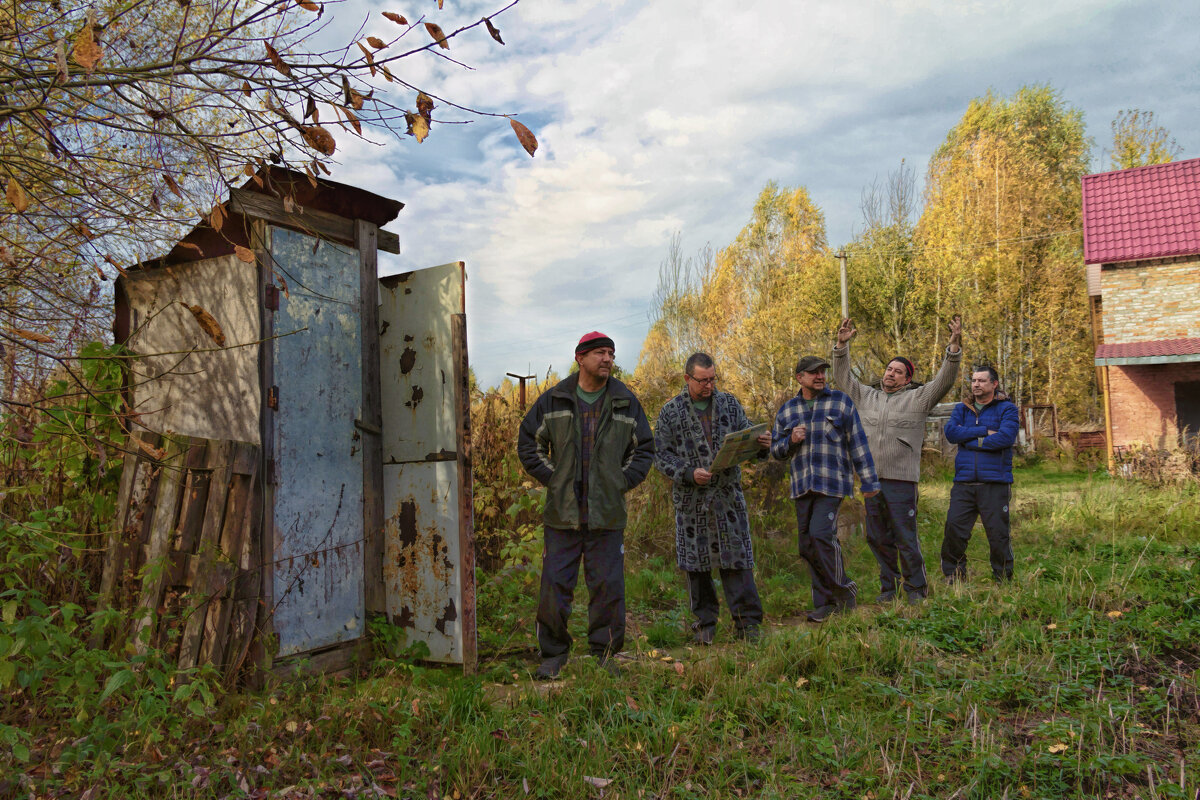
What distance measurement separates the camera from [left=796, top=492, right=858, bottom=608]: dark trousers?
226 inches

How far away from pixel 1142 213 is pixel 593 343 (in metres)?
19.6

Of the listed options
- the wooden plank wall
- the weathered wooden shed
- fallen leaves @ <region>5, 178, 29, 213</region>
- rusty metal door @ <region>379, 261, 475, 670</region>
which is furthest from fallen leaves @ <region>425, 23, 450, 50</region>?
the wooden plank wall

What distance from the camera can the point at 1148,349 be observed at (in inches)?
669

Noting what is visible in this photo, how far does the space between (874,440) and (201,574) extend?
5.16 metres

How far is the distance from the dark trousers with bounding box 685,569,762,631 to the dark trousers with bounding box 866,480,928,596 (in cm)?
152

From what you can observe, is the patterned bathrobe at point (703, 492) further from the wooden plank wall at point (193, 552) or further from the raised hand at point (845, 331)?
the wooden plank wall at point (193, 552)

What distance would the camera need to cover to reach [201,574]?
4383mm

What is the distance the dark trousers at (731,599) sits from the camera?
552 cm

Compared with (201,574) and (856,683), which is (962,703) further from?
(201,574)

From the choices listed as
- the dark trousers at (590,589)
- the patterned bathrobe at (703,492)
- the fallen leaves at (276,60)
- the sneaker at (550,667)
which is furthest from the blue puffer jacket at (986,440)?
the fallen leaves at (276,60)

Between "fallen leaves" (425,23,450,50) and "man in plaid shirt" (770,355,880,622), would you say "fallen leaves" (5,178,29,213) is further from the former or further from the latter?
"man in plaid shirt" (770,355,880,622)

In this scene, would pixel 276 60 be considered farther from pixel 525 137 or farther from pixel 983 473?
pixel 983 473

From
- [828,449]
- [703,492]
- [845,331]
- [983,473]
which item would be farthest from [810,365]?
[983,473]

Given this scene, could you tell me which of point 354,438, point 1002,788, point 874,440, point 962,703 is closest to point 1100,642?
point 962,703
